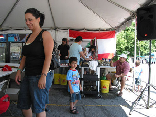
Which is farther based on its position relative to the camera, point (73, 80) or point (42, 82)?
point (73, 80)

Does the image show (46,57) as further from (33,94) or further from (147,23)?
(147,23)

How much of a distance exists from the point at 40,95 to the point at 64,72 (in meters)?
4.55

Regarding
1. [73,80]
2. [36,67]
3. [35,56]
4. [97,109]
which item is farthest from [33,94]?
[97,109]

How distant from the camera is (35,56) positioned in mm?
1500

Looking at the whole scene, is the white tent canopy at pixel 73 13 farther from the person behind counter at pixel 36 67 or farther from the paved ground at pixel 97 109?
the person behind counter at pixel 36 67

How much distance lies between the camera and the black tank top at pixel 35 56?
1.47 metres

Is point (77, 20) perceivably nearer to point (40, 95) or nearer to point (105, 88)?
point (105, 88)

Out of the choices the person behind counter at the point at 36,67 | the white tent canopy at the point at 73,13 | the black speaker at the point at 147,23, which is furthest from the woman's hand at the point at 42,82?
the white tent canopy at the point at 73,13

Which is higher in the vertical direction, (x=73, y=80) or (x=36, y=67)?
(x=36, y=67)

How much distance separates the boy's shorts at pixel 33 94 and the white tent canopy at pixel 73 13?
4326 millimetres

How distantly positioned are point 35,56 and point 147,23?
285 centimetres

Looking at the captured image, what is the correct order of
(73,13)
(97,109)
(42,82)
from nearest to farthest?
1. (42,82)
2. (97,109)
3. (73,13)

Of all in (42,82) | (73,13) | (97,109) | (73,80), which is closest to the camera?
(42,82)

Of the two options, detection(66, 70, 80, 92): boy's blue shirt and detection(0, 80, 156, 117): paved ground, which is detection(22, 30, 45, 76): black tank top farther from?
detection(0, 80, 156, 117): paved ground
